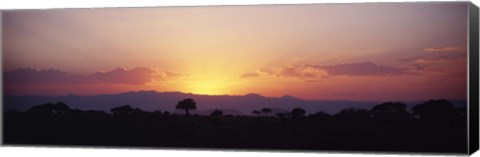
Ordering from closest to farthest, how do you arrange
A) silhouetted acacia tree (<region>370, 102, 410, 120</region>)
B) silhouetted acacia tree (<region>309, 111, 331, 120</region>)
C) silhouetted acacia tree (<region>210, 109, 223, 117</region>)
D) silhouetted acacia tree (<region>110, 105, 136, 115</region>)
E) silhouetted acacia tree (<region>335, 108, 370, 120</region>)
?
silhouetted acacia tree (<region>370, 102, 410, 120</region>) < silhouetted acacia tree (<region>335, 108, 370, 120</region>) < silhouetted acacia tree (<region>309, 111, 331, 120</region>) < silhouetted acacia tree (<region>210, 109, 223, 117</region>) < silhouetted acacia tree (<region>110, 105, 136, 115</region>)

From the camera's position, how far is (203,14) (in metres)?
12.8

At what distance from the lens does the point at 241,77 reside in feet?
42.2

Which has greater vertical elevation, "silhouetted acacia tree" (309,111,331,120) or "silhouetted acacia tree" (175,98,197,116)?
"silhouetted acacia tree" (175,98,197,116)

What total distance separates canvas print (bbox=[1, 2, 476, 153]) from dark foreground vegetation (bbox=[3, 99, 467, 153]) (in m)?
0.01

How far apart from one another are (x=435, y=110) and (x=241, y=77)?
2181mm

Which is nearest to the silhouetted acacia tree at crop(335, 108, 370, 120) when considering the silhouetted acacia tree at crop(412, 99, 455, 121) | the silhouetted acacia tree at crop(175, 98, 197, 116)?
the silhouetted acacia tree at crop(412, 99, 455, 121)

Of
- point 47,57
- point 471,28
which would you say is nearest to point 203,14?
point 47,57

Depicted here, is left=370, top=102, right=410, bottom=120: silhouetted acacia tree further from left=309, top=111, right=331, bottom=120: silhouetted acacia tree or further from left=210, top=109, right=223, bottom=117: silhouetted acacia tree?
left=210, top=109, right=223, bottom=117: silhouetted acacia tree

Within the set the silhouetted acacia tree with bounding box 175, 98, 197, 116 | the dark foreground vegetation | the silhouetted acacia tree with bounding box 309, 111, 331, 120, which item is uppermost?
the silhouetted acacia tree with bounding box 175, 98, 197, 116

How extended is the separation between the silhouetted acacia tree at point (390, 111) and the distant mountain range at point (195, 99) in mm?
70

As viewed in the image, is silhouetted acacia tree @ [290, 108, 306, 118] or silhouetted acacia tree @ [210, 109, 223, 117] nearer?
silhouetted acacia tree @ [290, 108, 306, 118]

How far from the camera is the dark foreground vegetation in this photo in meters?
12.3

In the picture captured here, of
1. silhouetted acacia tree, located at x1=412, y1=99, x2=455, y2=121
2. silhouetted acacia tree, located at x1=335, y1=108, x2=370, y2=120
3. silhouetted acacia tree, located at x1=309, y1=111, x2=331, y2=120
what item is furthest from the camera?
silhouetted acacia tree, located at x1=309, y1=111, x2=331, y2=120

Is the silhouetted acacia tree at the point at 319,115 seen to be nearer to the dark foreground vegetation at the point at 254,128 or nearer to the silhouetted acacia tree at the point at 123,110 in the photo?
the dark foreground vegetation at the point at 254,128
